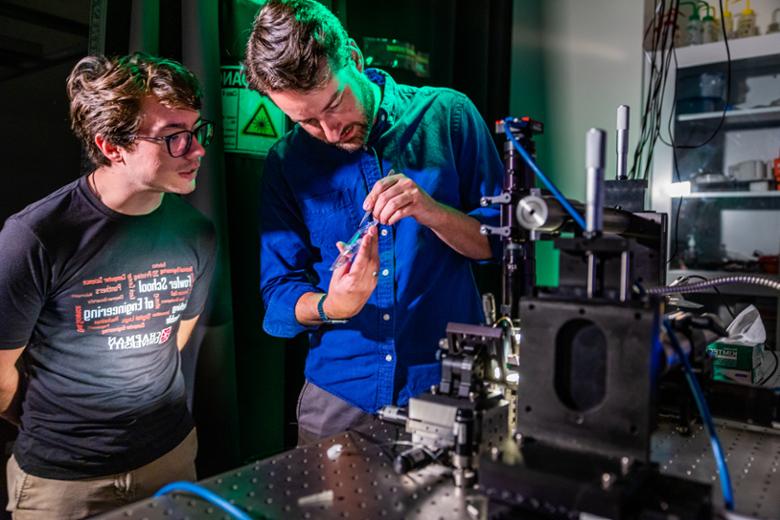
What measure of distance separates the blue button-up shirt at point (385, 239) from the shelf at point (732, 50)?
2.05 metres

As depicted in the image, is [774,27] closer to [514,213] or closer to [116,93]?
[514,213]

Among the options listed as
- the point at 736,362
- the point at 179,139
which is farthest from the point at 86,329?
the point at 736,362

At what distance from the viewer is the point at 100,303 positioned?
1.33 meters

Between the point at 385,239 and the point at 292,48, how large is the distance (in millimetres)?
453

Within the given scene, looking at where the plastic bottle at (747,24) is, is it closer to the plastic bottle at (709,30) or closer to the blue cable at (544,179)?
the plastic bottle at (709,30)

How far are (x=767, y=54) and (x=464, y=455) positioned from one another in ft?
9.74

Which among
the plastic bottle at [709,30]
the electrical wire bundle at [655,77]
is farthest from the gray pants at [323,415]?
the plastic bottle at [709,30]

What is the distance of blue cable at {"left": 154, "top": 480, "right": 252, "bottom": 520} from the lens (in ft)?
2.33

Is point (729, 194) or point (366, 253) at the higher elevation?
point (729, 194)

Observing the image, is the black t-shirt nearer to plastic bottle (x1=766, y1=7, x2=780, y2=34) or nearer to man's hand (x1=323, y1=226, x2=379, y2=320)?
man's hand (x1=323, y1=226, x2=379, y2=320)

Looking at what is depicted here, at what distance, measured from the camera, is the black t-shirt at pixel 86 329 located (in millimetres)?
1230

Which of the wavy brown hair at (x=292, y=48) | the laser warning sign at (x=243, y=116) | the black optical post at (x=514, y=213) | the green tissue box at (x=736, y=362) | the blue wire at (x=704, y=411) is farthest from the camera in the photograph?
the laser warning sign at (x=243, y=116)

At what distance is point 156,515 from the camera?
0.73m

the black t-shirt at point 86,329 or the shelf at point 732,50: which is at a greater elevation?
the shelf at point 732,50
